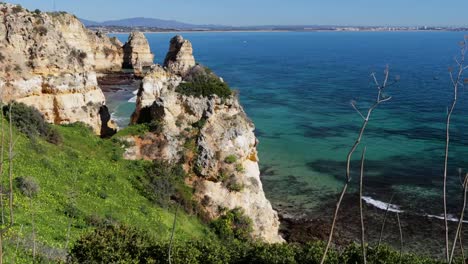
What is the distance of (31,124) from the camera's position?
31016 mm

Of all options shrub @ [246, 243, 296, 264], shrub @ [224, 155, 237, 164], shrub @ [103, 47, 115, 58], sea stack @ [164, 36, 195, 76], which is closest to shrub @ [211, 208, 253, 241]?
shrub @ [224, 155, 237, 164]

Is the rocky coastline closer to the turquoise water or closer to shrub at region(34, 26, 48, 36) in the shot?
shrub at region(34, 26, 48, 36)

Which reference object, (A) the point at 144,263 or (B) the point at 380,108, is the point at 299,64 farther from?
(A) the point at 144,263

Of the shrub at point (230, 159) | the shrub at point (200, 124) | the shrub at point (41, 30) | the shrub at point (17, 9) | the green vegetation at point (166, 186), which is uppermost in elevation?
the shrub at point (17, 9)

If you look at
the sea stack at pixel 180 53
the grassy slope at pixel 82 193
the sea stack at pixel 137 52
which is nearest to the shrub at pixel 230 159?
the grassy slope at pixel 82 193

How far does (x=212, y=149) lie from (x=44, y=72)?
15.1 metres

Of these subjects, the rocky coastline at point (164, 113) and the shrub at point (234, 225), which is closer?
the shrub at point (234, 225)

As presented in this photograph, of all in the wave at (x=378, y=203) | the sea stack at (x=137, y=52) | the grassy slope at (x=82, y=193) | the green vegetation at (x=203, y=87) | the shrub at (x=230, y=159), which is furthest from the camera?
the sea stack at (x=137, y=52)

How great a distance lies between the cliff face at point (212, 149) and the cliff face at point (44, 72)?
247 inches

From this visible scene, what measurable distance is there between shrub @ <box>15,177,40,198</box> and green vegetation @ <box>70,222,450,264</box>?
6865mm

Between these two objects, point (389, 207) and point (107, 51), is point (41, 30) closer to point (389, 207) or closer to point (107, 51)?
point (389, 207)

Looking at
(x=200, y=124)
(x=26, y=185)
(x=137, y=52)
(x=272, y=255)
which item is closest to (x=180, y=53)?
(x=137, y=52)

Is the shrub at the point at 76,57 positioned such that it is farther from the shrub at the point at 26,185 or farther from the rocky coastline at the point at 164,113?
the shrub at the point at 26,185

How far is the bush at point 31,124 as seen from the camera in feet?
99.1
